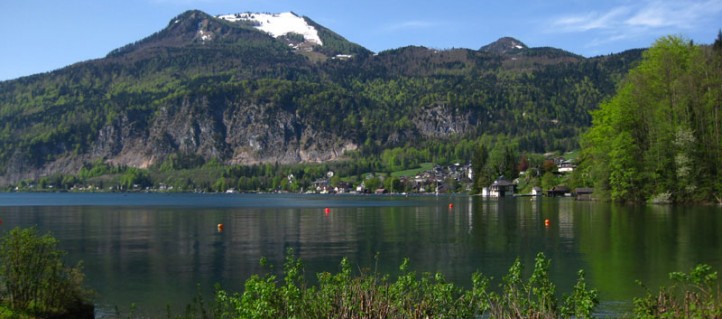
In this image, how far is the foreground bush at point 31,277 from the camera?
17.5 metres

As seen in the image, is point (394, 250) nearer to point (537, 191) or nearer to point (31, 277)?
point (31, 277)

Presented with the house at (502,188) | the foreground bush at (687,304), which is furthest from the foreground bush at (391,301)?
the house at (502,188)

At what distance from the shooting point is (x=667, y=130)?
275 ft

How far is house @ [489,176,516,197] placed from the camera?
160250 mm

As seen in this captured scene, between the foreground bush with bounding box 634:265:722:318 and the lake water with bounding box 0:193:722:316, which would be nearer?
the foreground bush with bounding box 634:265:722:318

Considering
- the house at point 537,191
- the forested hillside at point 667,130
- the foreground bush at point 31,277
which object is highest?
the forested hillside at point 667,130

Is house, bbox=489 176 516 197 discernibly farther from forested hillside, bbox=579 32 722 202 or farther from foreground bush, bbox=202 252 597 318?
foreground bush, bbox=202 252 597 318

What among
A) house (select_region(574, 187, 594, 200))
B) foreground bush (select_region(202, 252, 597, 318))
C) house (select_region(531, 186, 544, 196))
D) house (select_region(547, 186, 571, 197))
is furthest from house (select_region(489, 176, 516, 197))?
foreground bush (select_region(202, 252, 597, 318))

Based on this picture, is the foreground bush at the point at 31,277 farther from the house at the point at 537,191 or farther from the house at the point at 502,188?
the house at the point at 502,188

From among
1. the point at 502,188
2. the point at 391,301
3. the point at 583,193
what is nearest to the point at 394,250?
the point at 391,301

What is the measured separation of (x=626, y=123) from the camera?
300ft

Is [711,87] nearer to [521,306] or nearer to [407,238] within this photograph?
[407,238]

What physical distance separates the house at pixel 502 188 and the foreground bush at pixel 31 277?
482ft

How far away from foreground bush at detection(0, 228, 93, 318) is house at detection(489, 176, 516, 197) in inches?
5781
